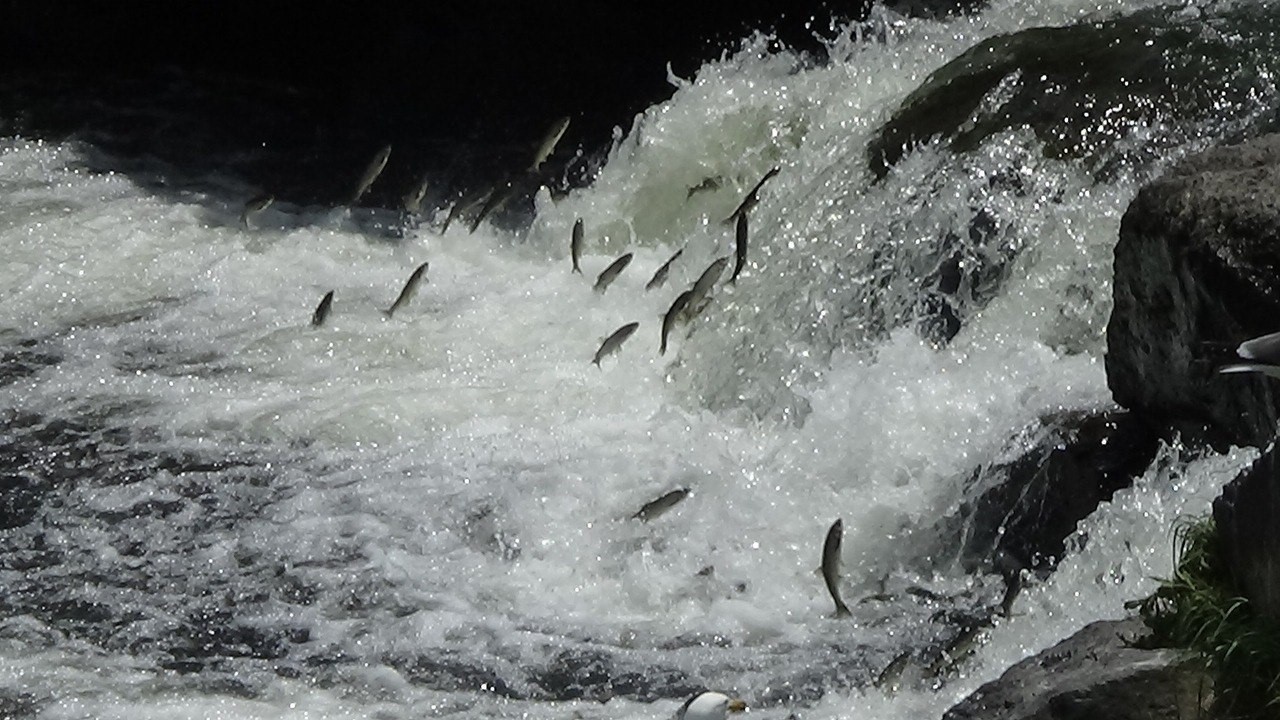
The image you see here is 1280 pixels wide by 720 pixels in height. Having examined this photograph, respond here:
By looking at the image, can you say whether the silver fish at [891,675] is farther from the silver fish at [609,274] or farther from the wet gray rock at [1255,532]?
the silver fish at [609,274]

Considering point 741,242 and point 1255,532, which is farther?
point 741,242

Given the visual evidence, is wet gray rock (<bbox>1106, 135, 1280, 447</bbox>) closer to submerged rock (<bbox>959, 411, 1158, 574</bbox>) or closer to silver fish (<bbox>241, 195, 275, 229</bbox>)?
submerged rock (<bbox>959, 411, 1158, 574</bbox>)

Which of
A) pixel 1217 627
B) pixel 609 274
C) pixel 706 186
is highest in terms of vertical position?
pixel 1217 627

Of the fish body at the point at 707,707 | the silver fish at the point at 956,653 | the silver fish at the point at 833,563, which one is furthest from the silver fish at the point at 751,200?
the fish body at the point at 707,707

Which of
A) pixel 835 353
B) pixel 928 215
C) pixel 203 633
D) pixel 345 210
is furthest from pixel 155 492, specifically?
pixel 345 210

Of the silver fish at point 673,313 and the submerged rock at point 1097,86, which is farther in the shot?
the silver fish at point 673,313

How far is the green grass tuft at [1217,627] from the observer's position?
3.98 metres

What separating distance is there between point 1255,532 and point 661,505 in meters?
3.15

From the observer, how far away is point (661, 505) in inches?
274

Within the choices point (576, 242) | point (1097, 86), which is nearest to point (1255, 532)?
point (1097, 86)

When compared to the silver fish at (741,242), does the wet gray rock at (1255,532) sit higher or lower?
higher

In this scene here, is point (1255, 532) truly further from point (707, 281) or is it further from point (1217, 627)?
point (707, 281)

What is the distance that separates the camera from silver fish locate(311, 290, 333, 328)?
9.16m

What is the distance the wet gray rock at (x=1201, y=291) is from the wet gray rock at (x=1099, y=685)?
1459 mm
